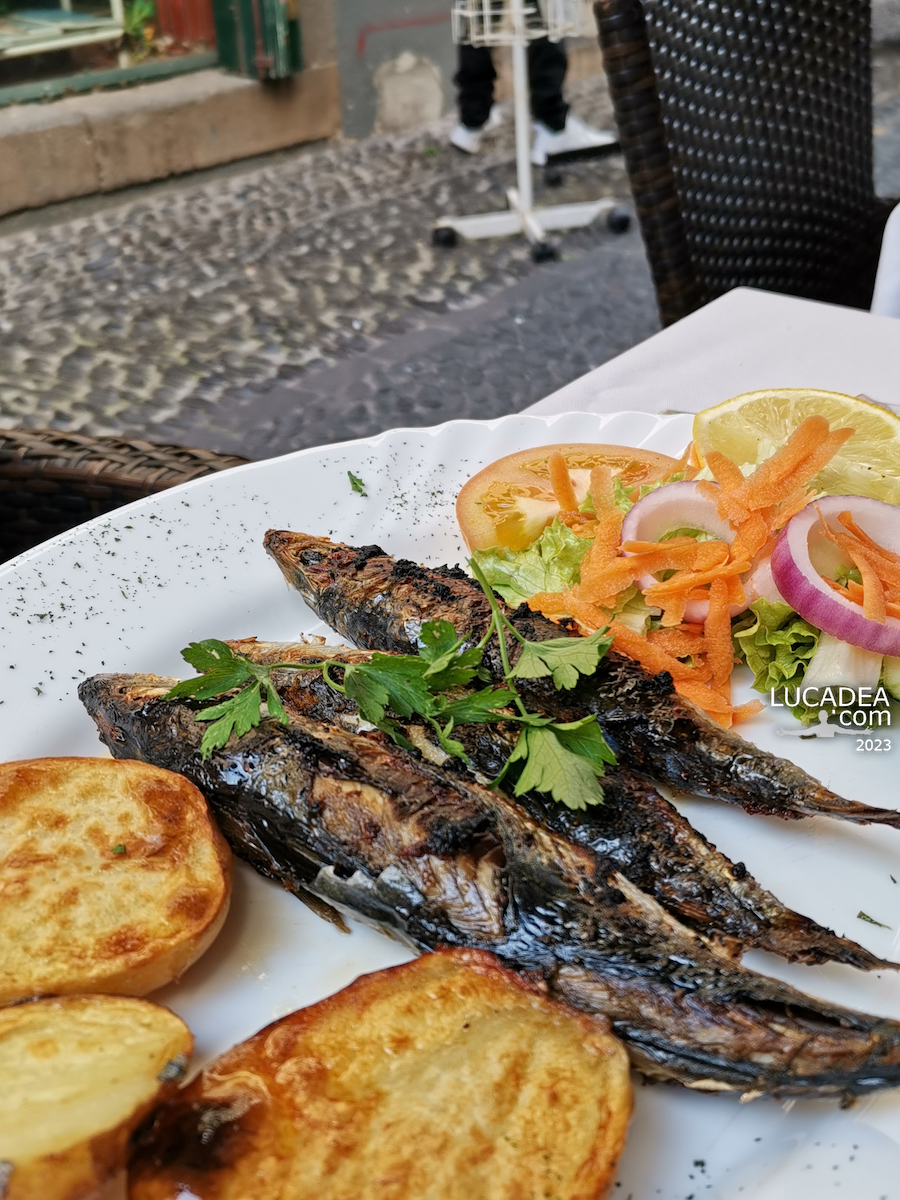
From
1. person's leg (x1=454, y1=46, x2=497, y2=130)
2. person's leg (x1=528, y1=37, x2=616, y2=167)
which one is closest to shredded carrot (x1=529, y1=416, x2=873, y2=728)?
person's leg (x1=528, y1=37, x2=616, y2=167)

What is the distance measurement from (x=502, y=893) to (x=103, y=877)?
0.62 meters

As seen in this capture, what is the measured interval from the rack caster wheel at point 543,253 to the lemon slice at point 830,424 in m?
5.99

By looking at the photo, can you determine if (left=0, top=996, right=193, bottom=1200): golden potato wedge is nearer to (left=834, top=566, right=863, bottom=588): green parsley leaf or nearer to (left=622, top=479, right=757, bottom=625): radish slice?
(left=622, top=479, right=757, bottom=625): radish slice

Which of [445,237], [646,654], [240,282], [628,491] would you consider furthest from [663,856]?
[445,237]

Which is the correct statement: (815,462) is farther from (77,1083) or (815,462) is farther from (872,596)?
(77,1083)

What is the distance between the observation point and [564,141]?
33.1 feet

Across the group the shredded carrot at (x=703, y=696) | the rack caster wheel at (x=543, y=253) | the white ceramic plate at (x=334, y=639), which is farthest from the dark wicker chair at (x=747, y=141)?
the rack caster wheel at (x=543, y=253)

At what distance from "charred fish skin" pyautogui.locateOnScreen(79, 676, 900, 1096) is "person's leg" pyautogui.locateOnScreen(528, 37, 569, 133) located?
30.0ft

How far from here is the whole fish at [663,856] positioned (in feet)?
5.35

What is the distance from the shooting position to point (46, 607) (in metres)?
2.36

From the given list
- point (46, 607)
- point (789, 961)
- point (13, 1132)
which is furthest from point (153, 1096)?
point (46, 607)

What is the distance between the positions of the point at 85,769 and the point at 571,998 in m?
0.90

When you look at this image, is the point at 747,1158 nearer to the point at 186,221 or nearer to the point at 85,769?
the point at 85,769

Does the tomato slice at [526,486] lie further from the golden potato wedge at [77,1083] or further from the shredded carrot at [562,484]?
the golden potato wedge at [77,1083]
